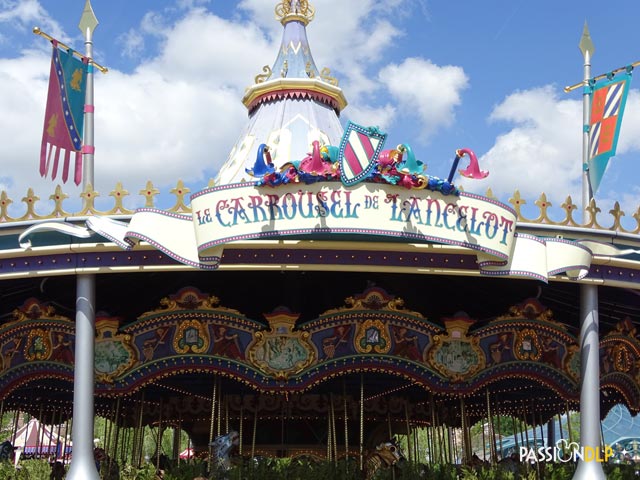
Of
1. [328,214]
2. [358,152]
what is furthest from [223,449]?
[358,152]

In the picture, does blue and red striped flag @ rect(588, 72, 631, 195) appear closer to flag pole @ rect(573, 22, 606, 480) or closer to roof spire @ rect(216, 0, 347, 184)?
flag pole @ rect(573, 22, 606, 480)

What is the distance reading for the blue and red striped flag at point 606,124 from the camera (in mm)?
12586

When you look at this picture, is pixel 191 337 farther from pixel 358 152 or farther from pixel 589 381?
pixel 589 381

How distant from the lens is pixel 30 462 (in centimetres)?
1199

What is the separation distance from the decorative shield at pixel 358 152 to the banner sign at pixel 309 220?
176mm

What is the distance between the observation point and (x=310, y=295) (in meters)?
14.6

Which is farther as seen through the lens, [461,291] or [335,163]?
[461,291]

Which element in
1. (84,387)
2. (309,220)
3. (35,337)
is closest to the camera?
(309,220)

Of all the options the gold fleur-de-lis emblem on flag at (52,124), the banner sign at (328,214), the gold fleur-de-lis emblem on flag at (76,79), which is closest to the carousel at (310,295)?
the banner sign at (328,214)

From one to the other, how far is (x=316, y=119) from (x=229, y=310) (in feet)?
21.6

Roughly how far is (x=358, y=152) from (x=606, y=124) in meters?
4.46

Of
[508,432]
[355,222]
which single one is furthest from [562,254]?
[508,432]

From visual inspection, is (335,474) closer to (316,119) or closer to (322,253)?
(322,253)

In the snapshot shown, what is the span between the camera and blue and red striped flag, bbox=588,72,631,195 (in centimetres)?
1259
